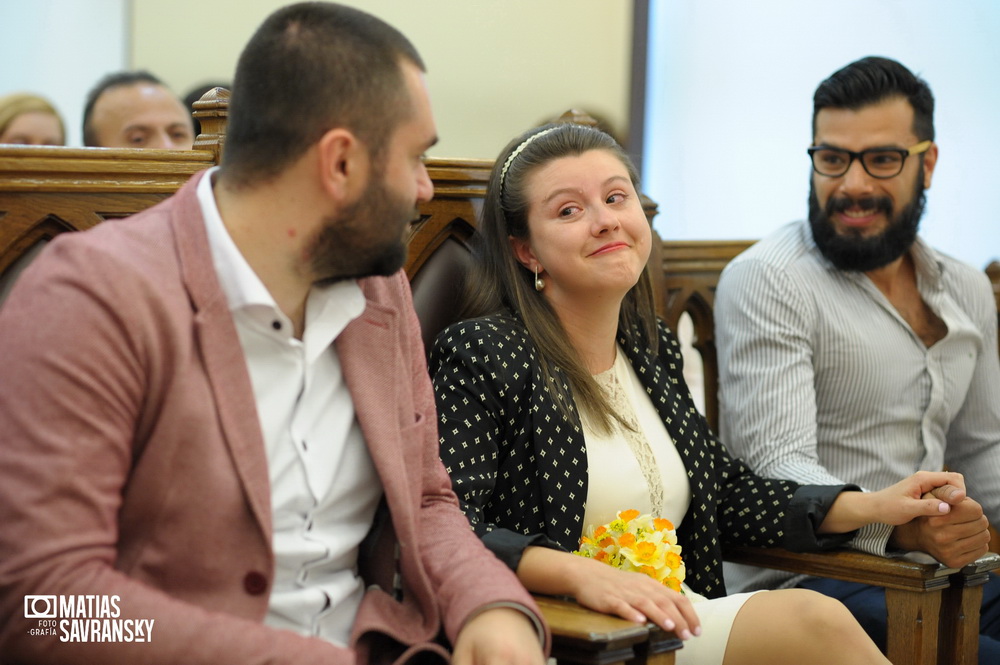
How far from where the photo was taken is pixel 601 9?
578 cm

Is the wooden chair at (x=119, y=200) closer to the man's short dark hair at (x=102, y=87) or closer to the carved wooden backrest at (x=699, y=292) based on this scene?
the carved wooden backrest at (x=699, y=292)

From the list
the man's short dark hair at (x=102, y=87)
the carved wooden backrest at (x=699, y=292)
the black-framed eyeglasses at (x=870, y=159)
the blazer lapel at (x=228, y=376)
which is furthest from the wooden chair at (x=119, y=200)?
the man's short dark hair at (x=102, y=87)

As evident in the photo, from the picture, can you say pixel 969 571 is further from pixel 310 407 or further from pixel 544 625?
pixel 310 407

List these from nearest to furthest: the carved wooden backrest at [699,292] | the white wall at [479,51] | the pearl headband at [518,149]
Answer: the pearl headband at [518,149], the carved wooden backrest at [699,292], the white wall at [479,51]

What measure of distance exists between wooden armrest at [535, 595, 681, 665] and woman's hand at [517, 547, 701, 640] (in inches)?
0.7

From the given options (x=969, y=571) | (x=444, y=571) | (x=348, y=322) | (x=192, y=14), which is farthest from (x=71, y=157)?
(x=192, y=14)

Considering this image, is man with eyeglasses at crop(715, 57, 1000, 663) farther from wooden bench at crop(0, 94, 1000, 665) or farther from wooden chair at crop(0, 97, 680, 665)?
wooden chair at crop(0, 97, 680, 665)

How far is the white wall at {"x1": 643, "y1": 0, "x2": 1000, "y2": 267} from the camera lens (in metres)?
4.43

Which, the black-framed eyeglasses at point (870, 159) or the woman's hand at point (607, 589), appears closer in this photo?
the woman's hand at point (607, 589)

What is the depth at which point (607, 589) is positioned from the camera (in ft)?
5.45

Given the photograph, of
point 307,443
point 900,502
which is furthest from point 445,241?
point 900,502

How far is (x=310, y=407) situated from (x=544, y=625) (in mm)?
427

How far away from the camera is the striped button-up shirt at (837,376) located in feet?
8.37

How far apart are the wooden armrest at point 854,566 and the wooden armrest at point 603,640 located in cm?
64
